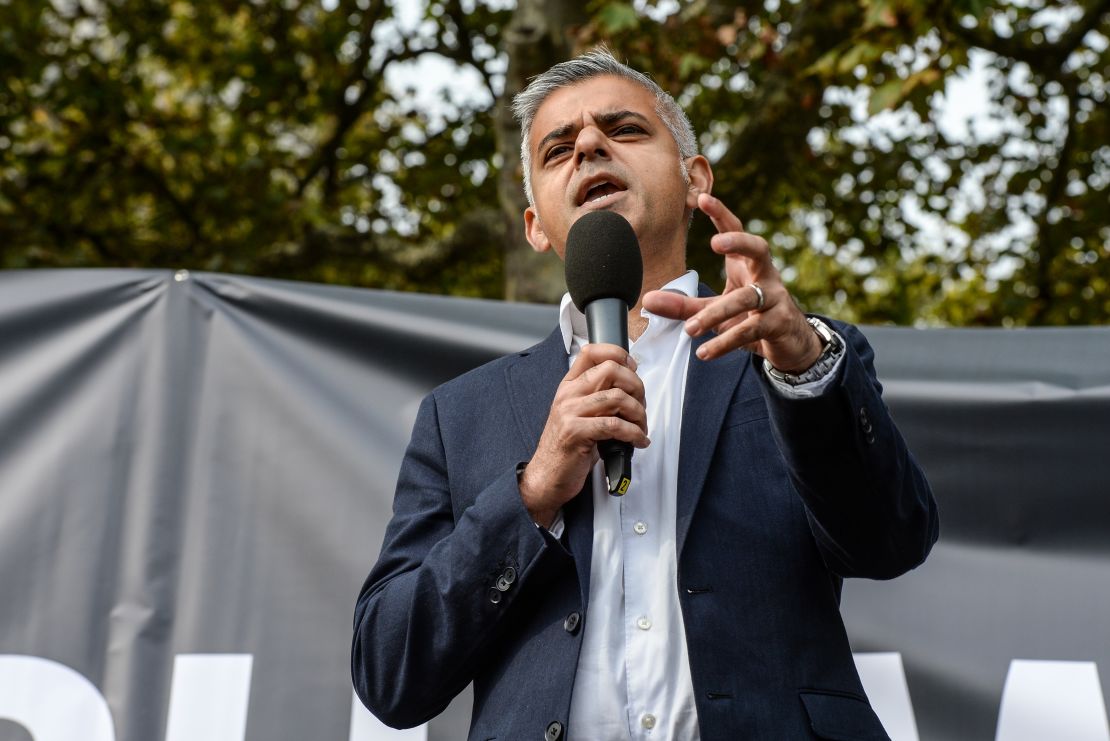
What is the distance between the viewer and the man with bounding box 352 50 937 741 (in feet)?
5.42

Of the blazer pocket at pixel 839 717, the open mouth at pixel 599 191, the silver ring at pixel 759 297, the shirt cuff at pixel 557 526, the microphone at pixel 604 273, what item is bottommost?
the blazer pocket at pixel 839 717

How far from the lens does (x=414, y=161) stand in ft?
29.9

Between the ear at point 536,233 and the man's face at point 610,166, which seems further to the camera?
the ear at point 536,233

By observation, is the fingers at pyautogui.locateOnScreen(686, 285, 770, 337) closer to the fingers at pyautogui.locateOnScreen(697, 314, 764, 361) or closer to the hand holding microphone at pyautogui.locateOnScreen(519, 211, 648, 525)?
the fingers at pyautogui.locateOnScreen(697, 314, 764, 361)

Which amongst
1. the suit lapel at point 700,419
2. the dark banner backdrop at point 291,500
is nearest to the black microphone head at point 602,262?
the suit lapel at point 700,419

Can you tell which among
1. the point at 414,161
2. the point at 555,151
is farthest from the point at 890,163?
the point at 555,151

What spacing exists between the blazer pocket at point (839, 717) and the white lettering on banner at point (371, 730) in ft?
5.04

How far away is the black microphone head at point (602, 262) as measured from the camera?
70.8 inches

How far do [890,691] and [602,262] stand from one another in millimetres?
1763

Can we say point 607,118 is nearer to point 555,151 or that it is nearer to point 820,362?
point 555,151

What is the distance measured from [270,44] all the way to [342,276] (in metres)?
1.82

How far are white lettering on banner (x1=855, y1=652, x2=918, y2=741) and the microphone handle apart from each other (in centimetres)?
162

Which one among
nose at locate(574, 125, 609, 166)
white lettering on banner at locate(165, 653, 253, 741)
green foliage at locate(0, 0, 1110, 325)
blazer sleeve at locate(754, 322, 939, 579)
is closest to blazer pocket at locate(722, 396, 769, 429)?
blazer sleeve at locate(754, 322, 939, 579)

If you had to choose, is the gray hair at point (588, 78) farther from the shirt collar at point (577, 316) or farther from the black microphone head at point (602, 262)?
the black microphone head at point (602, 262)
